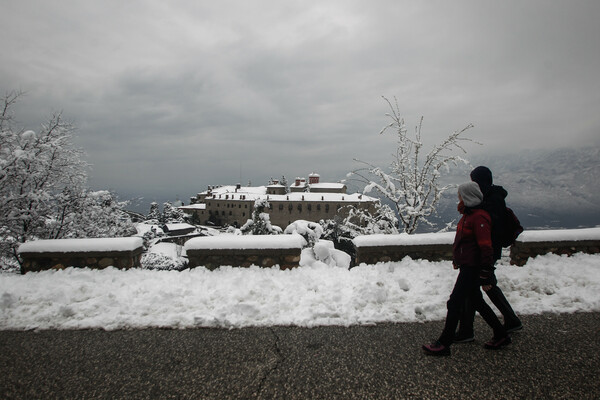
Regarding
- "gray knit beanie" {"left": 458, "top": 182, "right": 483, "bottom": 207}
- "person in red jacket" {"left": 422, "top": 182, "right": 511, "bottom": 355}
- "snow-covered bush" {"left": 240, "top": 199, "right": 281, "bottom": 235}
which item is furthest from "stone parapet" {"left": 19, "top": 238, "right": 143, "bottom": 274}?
"gray knit beanie" {"left": 458, "top": 182, "right": 483, "bottom": 207}

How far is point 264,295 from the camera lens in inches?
171

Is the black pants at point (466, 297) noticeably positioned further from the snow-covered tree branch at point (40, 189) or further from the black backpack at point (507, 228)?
the snow-covered tree branch at point (40, 189)

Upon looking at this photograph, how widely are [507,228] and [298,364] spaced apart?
2695mm

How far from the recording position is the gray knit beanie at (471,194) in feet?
9.78

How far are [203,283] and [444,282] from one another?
162 inches

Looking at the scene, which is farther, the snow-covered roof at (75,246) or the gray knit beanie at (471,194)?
the snow-covered roof at (75,246)

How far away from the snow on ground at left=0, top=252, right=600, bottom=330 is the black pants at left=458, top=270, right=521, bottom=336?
63 cm

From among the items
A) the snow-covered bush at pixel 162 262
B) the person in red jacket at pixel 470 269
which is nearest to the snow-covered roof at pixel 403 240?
the person in red jacket at pixel 470 269

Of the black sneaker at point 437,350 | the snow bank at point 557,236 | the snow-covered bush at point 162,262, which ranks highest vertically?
the snow bank at point 557,236

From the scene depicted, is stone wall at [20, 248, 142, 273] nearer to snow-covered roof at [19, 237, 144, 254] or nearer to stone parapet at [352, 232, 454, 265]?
snow-covered roof at [19, 237, 144, 254]

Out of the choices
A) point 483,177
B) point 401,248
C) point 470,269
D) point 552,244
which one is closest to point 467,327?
point 470,269

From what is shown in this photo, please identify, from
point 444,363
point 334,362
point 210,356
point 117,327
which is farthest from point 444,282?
point 117,327

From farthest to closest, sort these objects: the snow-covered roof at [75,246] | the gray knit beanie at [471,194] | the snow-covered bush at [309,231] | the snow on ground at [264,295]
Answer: the snow-covered bush at [309,231] → the snow-covered roof at [75,246] → the snow on ground at [264,295] → the gray knit beanie at [471,194]

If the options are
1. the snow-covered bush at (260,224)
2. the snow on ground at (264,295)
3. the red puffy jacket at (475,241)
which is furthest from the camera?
the snow-covered bush at (260,224)
